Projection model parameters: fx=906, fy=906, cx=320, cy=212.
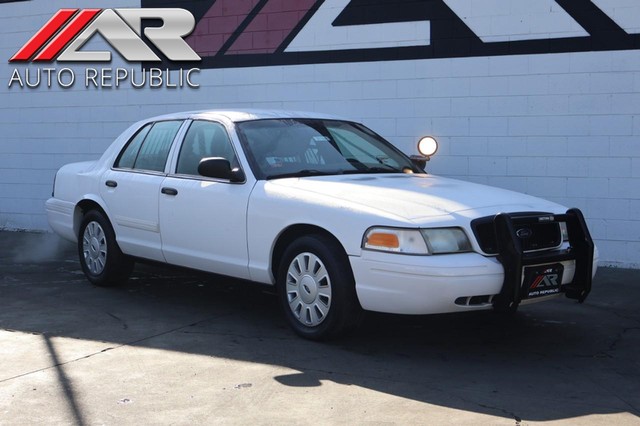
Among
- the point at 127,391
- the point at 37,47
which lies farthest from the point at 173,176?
the point at 37,47

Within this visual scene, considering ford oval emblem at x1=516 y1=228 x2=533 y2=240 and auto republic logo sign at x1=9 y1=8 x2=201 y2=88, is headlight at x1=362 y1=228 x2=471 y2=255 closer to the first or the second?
ford oval emblem at x1=516 y1=228 x2=533 y2=240

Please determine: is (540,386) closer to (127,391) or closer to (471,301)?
(471,301)

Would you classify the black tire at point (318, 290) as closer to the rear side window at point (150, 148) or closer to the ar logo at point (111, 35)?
the rear side window at point (150, 148)

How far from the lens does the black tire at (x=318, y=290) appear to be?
5.75 metres

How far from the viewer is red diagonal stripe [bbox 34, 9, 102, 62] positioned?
1233 centimetres

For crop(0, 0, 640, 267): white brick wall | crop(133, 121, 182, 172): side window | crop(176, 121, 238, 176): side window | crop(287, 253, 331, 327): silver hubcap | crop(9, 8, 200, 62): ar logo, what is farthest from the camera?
crop(9, 8, 200, 62): ar logo

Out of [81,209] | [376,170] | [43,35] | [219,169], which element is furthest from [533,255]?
[43,35]

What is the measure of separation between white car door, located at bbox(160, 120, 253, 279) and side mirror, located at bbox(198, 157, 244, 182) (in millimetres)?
68

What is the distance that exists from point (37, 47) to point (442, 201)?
869 cm

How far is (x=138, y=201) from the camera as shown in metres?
7.41

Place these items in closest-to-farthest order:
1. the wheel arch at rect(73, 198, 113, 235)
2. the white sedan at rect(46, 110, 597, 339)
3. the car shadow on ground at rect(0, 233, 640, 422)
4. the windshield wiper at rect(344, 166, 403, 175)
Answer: the car shadow on ground at rect(0, 233, 640, 422) < the white sedan at rect(46, 110, 597, 339) < the windshield wiper at rect(344, 166, 403, 175) < the wheel arch at rect(73, 198, 113, 235)

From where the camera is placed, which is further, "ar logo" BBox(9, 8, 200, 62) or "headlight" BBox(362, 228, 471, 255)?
"ar logo" BBox(9, 8, 200, 62)

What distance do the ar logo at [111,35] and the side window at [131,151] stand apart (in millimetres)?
3849

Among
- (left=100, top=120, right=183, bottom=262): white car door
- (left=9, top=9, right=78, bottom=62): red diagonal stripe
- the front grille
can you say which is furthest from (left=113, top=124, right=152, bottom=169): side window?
(left=9, top=9, right=78, bottom=62): red diagonal stripe
